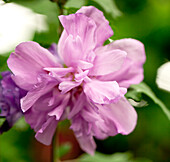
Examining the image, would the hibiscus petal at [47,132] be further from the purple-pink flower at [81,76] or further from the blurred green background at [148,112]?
the blurred green background at [148,112]

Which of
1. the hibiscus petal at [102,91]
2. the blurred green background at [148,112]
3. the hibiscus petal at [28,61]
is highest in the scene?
the hibiscus petal at [28,61]

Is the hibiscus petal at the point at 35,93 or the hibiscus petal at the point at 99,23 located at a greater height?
the hibiscus petal at the point at 99,23

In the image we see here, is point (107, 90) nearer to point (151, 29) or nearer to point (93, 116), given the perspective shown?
point (93, 116)

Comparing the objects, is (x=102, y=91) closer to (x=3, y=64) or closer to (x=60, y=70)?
(x=60, y=70)

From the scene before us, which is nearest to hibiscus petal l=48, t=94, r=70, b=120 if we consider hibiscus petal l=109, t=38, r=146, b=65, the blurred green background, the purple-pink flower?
the purple-pink flower

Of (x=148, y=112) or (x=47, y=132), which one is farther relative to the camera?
(x=148, y=112)

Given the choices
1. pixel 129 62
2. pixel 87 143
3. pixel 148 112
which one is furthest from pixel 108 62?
pixel 148 112

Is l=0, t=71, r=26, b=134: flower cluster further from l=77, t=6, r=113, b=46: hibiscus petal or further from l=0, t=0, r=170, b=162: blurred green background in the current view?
l=0, t=0, r=170, b=162: blurred green background

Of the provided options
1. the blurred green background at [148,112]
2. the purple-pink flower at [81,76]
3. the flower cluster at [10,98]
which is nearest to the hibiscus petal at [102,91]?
the purple-pink flower at [81,76]
